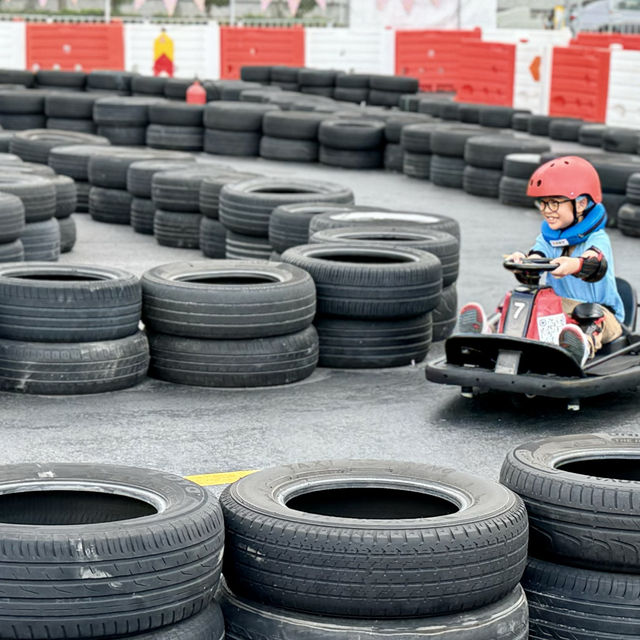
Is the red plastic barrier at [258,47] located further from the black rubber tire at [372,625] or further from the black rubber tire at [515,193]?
the black rubber tire at [372,625]

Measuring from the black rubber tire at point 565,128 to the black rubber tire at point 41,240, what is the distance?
11045 mm

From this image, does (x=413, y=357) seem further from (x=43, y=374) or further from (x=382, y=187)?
(x=382, y=187)

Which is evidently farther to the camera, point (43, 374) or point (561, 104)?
point (561, 104)

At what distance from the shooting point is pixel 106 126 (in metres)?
18.2

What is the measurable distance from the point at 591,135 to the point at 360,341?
1170 cm

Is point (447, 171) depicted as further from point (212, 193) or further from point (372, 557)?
point (372, 557)

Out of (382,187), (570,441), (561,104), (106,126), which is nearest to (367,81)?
(561,104)

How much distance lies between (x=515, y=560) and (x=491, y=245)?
28.1 ft

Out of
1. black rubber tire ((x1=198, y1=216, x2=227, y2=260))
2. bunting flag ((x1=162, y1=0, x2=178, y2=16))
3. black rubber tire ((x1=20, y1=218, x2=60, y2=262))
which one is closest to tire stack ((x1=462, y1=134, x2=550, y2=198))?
black rubber tire ((x1=198, y1=216, x2=227, y2=260))

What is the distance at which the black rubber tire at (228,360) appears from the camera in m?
6.81

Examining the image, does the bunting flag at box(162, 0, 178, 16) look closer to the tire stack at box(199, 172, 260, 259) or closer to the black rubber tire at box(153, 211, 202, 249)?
the black rubber tire at box(153, 211, 202, 249)

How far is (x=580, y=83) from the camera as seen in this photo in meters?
21.4

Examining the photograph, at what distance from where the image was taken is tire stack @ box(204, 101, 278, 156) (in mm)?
18047

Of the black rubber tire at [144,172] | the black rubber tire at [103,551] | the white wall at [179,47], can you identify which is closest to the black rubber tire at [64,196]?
the black rubber tire at [144,172]
